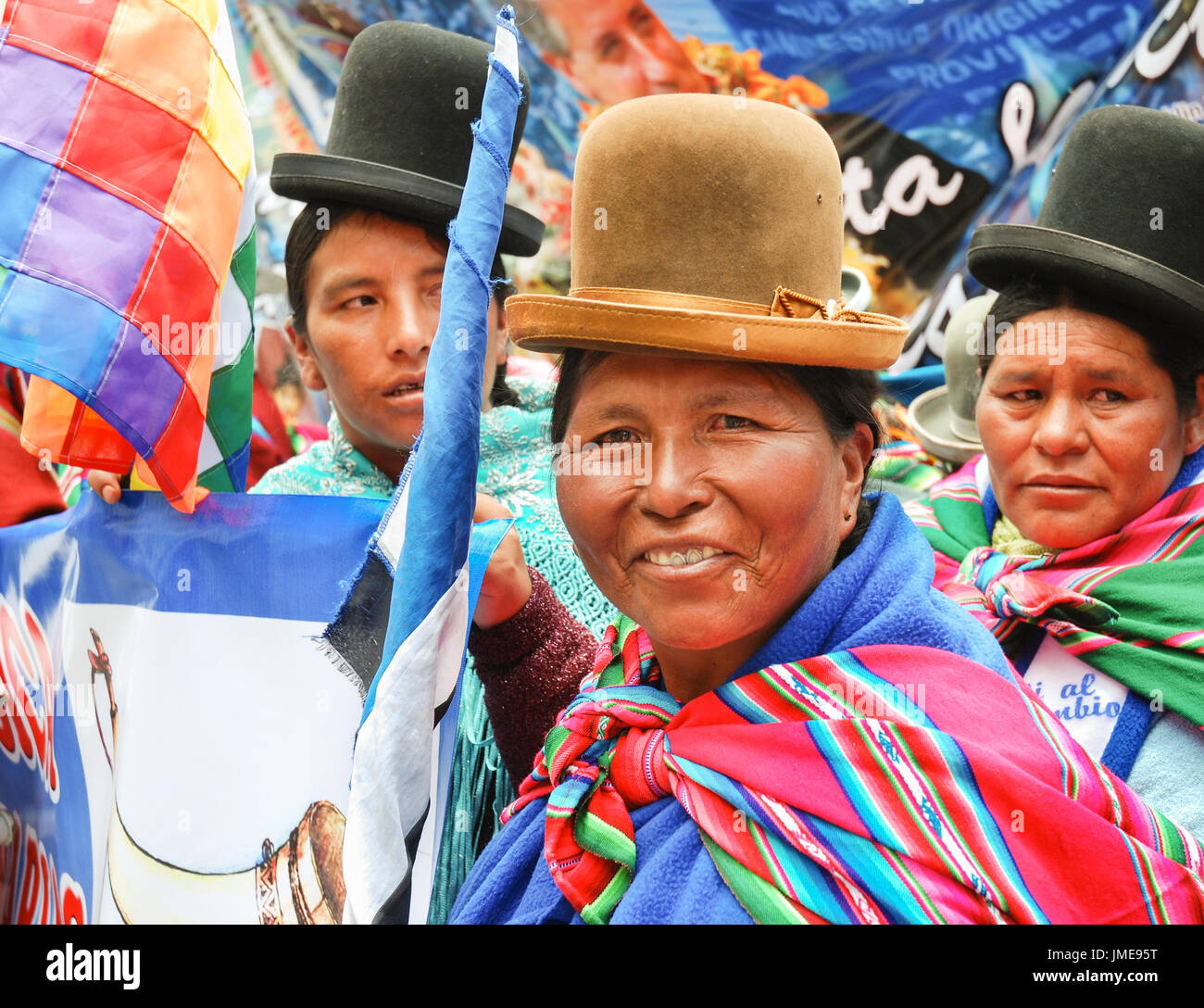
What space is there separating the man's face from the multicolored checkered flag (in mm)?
4119

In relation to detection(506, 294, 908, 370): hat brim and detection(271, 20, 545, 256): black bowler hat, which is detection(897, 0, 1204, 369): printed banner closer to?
detection(271, 20, 545, 256): black bowler hat

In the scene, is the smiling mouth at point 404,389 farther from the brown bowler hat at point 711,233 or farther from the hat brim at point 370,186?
the brown bowler hat at point 711,233

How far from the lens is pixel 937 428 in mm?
4590

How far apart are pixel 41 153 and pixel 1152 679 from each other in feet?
6.96

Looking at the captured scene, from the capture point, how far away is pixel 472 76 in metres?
2.56

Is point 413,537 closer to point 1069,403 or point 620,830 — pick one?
point 620,830

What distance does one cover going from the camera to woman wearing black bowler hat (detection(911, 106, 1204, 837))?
7.34 ft

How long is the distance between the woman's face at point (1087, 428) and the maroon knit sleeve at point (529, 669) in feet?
3.58

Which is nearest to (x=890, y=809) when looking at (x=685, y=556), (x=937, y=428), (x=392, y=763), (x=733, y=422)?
(x=685, y=556)

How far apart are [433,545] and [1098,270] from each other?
163 cm

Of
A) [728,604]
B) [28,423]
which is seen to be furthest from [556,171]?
[728,604]

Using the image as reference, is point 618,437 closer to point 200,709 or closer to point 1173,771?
point 200,709

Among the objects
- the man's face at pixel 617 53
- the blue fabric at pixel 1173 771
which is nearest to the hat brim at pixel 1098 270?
the blue fabric at pixel 1173 771

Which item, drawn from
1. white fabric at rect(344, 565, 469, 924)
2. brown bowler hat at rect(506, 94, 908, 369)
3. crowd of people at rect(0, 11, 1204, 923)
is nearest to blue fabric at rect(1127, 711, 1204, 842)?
crowd of people at rect(0, 11, 1204, 923)
